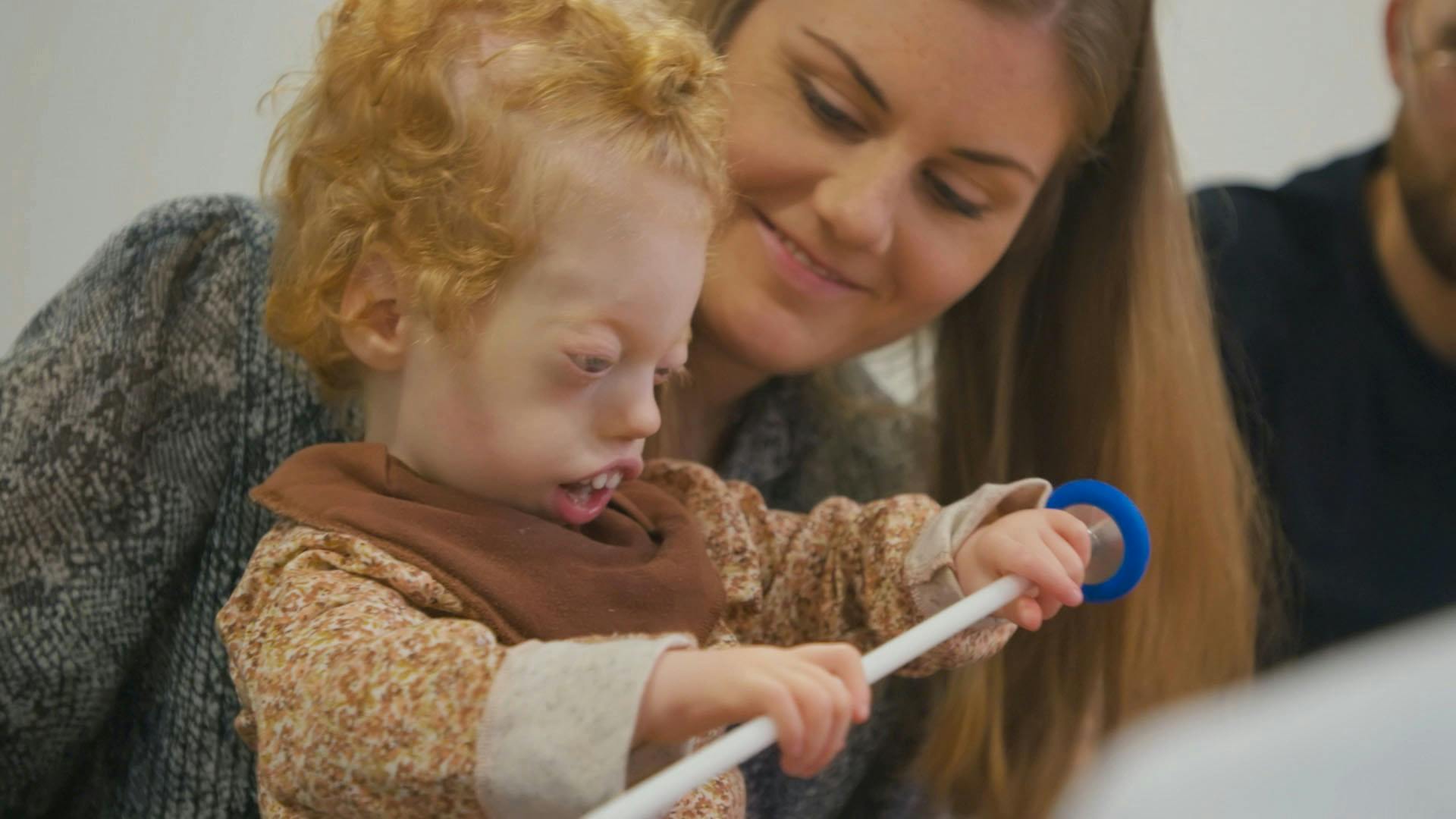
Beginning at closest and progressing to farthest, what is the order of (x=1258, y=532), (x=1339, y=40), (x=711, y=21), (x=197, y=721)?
(x=197, y=721)
(x=711, y=21)
(x=1258, y=532)
(x=1339, y=40)

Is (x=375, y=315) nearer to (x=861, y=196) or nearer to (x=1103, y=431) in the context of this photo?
(x=861, y=196)

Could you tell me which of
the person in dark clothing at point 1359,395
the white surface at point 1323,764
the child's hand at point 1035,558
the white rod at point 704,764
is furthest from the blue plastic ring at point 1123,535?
the person in dark clothing at point 1359,395

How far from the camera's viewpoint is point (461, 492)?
2.38ft

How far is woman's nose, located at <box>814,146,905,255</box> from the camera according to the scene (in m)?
0.92

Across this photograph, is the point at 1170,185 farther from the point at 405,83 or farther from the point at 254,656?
the point at 254,656

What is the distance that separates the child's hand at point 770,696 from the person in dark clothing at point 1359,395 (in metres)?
0.85

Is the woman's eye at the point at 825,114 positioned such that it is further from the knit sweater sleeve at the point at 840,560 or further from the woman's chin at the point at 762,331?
the knit sweater sleeve at the point at 840,560

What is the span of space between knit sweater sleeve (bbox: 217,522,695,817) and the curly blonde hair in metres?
0.16

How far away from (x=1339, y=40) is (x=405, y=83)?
1.82m

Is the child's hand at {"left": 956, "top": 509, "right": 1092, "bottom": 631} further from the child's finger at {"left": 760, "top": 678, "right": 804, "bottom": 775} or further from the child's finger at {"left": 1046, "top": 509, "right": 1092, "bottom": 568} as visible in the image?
the child's finger at {"left": 760, "top": 678, "right": 804, "bottom": 775}

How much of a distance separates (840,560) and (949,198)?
26 cm

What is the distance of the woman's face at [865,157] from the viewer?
91 cm

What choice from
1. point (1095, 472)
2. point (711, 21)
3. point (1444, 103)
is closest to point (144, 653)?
point (711, 21)

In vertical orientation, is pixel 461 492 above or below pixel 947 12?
below
